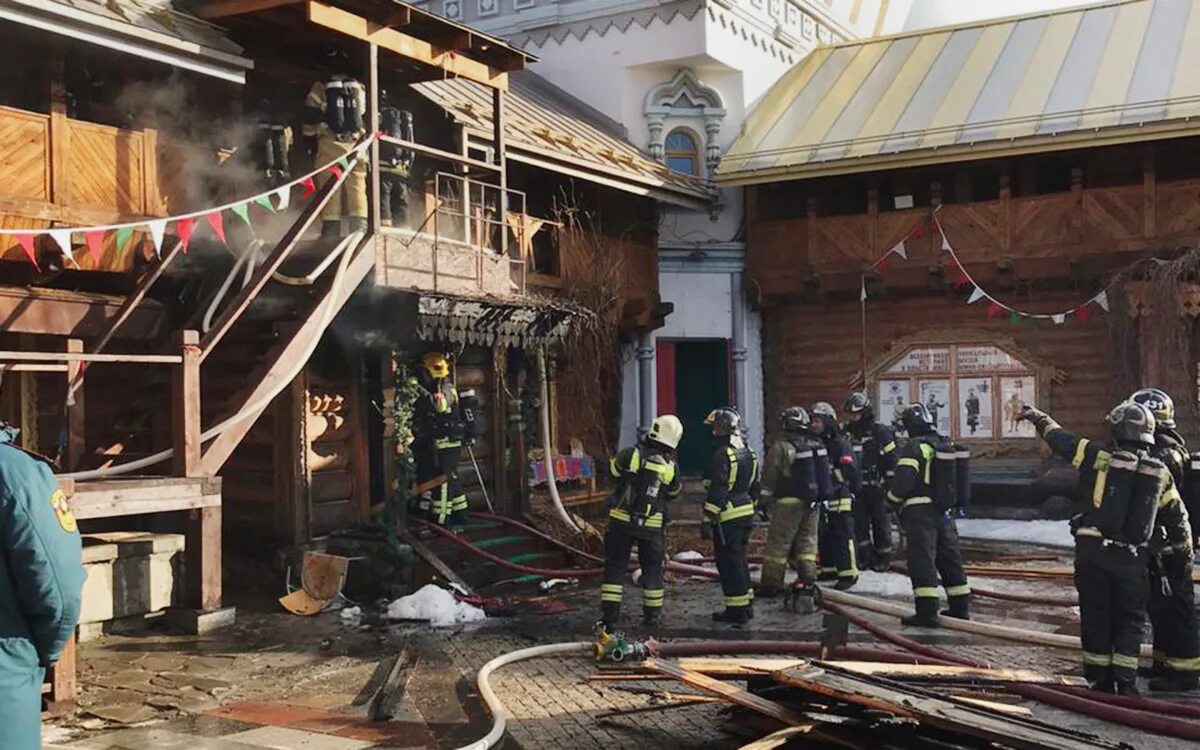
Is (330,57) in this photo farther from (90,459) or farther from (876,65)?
(876,65)

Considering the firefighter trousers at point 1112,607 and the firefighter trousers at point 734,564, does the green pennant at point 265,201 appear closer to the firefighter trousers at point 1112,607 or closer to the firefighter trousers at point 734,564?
the firefighter trousers at point 734,564

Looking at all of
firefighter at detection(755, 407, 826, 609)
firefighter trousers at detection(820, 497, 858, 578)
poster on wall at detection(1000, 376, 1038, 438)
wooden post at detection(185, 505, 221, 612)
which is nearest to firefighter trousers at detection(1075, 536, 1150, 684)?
firefighter at detection(755, 407, 826, 609)

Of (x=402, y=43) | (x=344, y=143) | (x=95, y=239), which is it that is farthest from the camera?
(x=402, y=43)

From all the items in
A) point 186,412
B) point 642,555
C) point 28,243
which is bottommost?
point 642,555

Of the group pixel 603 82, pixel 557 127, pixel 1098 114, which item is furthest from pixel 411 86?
pixel 1098 114

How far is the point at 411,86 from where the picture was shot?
1470 cm

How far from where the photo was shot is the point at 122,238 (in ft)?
34.3

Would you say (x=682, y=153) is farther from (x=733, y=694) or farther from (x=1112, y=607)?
(x=733, y=694)

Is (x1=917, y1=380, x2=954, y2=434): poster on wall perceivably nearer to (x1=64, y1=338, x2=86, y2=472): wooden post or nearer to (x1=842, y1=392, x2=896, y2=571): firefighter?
(x1=842, y1=392, x2=896, y2=571): firefighter

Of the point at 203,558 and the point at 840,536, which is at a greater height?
the point at 203,558

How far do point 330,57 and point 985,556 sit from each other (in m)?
10.6

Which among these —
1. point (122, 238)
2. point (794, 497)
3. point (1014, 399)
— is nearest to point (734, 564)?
point (794, 497)

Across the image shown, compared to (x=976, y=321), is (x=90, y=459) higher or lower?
lower

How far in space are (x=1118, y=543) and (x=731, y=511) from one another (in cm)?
377
